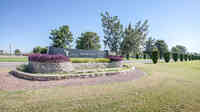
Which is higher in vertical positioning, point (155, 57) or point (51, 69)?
point (155, 57)

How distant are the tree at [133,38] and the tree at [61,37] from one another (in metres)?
21.1

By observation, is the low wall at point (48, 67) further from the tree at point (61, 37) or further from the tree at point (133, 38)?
the tree at point (61, 37)

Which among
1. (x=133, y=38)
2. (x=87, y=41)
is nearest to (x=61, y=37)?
(x=87, y=41)

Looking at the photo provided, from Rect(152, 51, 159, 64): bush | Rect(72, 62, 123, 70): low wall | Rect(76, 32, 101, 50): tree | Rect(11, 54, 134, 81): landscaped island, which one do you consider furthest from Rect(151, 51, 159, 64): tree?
Rect(76, 32, 101, 50): tree

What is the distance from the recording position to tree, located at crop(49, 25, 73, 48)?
3453 centimetres

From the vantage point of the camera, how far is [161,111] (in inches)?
99.3

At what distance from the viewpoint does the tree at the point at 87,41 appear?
40.2m

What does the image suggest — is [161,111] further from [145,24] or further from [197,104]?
[145,24]

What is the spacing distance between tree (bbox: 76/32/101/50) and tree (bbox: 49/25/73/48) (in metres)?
5.30

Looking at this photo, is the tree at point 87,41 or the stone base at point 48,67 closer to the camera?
the stone base at point 48,67

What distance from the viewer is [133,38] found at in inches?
1019

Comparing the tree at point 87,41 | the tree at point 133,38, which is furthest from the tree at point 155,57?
the tree at point 87,41

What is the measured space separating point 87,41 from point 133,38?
19999 mm

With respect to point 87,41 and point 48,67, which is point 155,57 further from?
point 87,41
